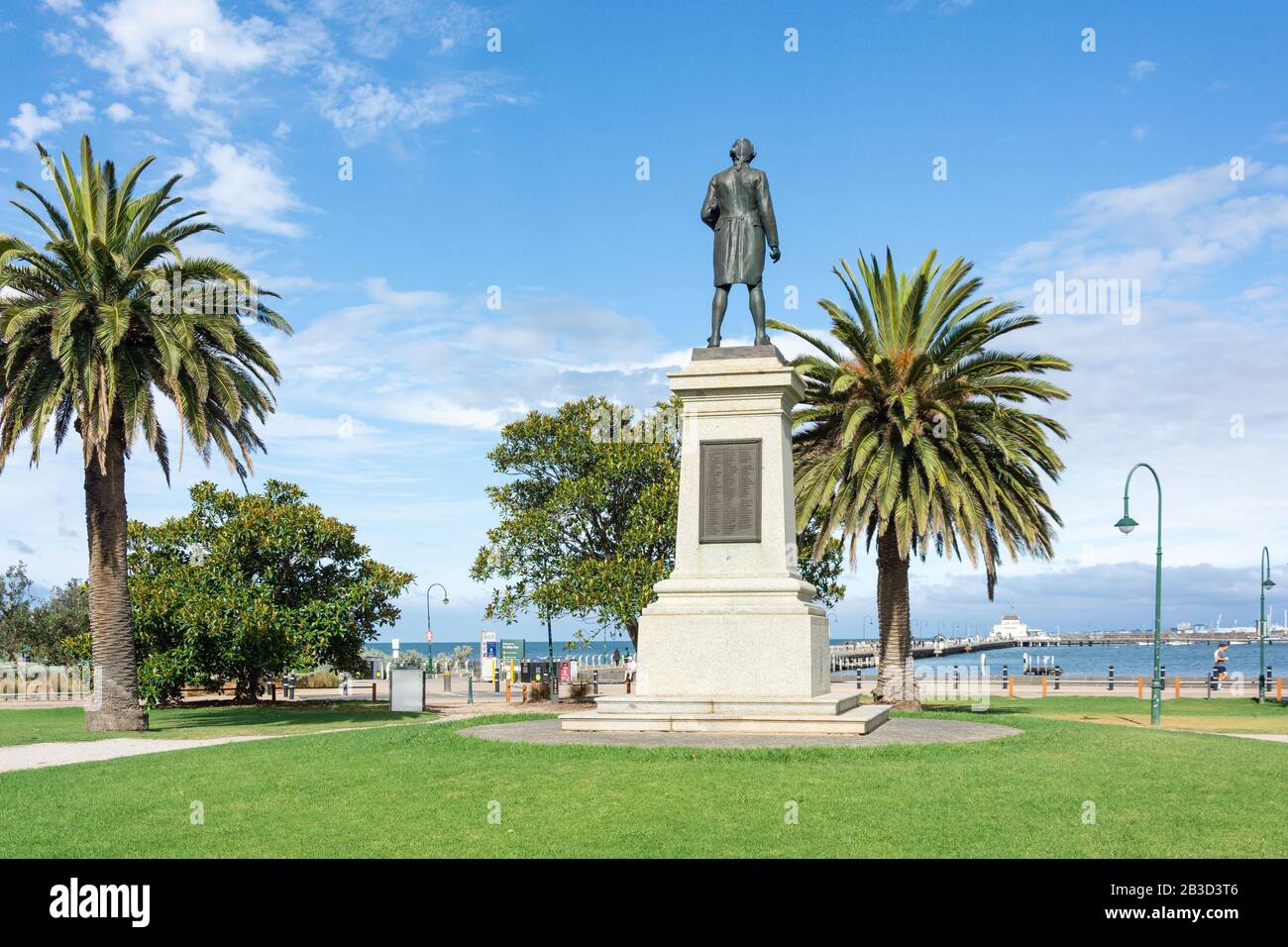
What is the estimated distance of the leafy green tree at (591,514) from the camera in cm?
3538

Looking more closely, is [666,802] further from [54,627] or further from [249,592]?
[54,627]

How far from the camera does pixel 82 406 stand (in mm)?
25359

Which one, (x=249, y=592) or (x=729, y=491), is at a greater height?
(x=729, y=491)

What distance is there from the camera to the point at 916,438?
26.0m

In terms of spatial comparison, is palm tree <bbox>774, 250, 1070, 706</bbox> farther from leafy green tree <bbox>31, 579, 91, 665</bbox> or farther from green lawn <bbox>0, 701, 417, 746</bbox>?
leafy green tree <bbox>31, 579, 91, 665</bbox>

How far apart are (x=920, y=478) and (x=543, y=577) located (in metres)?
15.7

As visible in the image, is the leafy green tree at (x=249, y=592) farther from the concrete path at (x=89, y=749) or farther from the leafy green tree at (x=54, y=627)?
the leafy green tree at (x=54, y=627)

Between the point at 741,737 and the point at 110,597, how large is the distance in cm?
1902

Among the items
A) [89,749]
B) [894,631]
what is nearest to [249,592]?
[89,749]

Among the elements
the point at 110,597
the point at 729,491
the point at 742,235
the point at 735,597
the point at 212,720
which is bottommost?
the point at 212,720

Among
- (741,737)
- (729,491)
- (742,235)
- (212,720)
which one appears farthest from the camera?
(212,720)

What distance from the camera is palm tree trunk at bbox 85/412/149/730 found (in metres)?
26.2

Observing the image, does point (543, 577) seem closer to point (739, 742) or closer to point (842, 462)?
point (842, 462)
